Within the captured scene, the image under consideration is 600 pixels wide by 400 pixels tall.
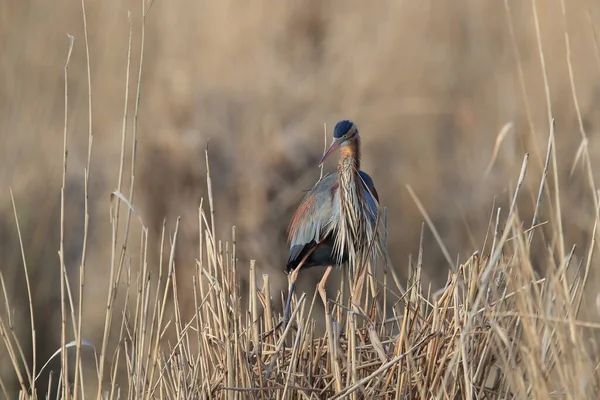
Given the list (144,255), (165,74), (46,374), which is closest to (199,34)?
(165,74)

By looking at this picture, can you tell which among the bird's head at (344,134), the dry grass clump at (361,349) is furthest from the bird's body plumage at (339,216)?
the dry grass clump at (361,349)

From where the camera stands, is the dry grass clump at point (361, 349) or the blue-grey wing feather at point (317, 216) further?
the blue-grey wing feather at point (317, 216)

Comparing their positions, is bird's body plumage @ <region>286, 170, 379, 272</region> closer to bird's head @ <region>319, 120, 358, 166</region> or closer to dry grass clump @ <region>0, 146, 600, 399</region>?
bird's head @ <region>319, 120, 358, 166</region>

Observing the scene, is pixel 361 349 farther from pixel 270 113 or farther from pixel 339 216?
pixel 270 113

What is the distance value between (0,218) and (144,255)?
3.23 metres

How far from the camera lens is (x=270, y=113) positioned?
5.50 meters

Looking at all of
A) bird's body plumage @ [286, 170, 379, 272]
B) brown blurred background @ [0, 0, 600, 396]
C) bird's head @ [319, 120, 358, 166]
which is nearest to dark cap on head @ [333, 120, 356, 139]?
bird's head @ [319, 120, 358, 166]

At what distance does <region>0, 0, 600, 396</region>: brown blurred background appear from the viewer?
205 inches

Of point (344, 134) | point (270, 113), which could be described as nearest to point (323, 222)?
point (344, 134)

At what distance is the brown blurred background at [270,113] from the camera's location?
17.1 ft

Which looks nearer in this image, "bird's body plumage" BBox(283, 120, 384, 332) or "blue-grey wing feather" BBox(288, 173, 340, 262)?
"bird's body plumage" BBox(283, 120, 384, 332)

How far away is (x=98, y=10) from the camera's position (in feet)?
19.0

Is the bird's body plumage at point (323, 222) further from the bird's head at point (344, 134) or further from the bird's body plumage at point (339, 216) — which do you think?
the bird's head at point (344, 134)

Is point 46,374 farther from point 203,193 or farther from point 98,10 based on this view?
point 98,10
